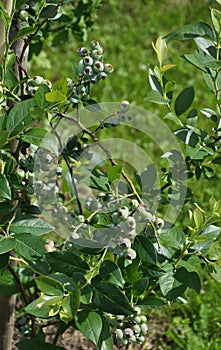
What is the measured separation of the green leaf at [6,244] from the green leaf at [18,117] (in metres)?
0.19

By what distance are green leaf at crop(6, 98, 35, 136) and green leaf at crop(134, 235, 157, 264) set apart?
30cm

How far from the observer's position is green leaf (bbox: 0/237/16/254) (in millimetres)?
1158

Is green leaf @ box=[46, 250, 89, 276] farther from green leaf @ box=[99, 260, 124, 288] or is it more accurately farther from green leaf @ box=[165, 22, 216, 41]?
green leaf @ box=[165, 22, 216, 41]

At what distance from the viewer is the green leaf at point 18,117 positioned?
1178 mm

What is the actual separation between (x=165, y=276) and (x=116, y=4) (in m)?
2.95

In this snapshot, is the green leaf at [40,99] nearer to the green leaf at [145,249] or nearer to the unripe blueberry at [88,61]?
the unripe blueberry at [88,61]

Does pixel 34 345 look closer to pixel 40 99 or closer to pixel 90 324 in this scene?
pixel 90 324

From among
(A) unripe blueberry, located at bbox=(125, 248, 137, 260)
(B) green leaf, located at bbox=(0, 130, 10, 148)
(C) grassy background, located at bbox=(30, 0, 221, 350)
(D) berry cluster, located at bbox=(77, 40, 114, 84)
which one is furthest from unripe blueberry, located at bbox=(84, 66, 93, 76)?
(C) grassy background, located at bbox=(30, 0, 221, 350)

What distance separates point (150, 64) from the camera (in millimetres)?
2504

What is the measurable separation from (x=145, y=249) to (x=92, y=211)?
5.9 inches

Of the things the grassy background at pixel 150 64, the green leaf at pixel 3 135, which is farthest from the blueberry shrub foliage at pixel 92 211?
the grassy background at pixel 150 64

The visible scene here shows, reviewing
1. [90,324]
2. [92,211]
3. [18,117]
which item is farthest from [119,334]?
[18,117]

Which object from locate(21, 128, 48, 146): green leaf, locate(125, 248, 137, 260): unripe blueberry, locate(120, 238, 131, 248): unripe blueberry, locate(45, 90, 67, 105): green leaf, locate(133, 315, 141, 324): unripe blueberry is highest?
locate(45, 90, 67, 105): green leaf

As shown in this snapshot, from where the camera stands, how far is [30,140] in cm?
119
